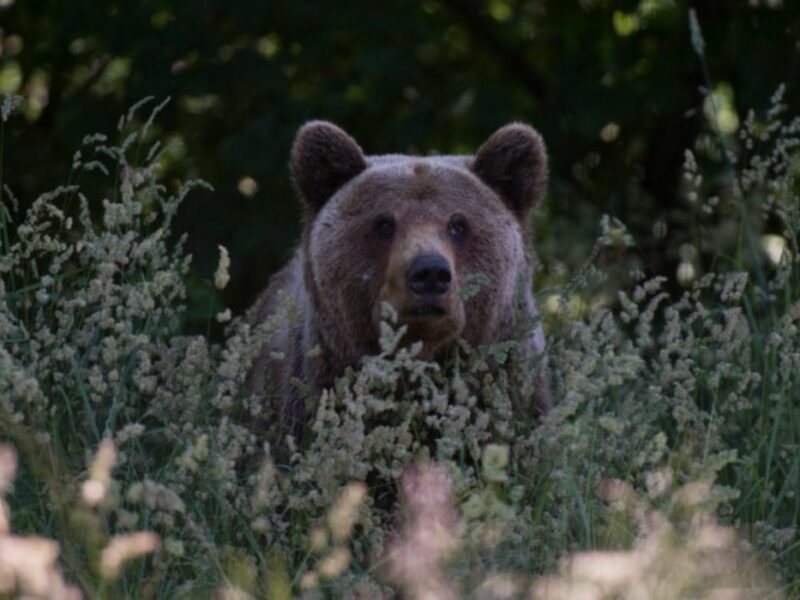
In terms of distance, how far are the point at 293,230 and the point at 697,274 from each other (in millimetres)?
1961

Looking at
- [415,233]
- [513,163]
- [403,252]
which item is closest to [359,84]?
[513,163]

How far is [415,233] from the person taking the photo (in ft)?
17.5

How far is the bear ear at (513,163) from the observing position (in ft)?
19.1

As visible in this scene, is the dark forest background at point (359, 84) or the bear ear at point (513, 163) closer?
the bear ear at point (513, 163)

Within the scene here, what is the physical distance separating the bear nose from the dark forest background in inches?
94.5

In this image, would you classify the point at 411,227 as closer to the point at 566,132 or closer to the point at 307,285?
the point at 307,285

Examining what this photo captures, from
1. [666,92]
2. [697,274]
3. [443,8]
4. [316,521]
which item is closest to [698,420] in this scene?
[316,521]

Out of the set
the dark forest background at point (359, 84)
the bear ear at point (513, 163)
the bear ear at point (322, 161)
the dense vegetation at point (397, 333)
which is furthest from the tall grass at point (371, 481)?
the dark forest background at point (359, 84)

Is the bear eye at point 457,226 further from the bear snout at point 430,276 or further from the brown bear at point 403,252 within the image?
the bear snout at point 430,276

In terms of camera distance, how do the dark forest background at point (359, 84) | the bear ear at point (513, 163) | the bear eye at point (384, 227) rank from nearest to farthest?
1. the bear eye at point (384, 227)
2. the bear ear at point (513, 163)
3. the dark forest background at point (359, 84)

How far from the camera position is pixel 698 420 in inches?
180

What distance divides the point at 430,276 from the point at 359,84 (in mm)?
2889

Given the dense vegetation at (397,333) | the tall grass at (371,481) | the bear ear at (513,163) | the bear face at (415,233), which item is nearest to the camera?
the tall grass at (371,481)

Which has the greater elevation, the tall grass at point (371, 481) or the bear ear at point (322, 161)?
the bear ear at point (322, 161)
